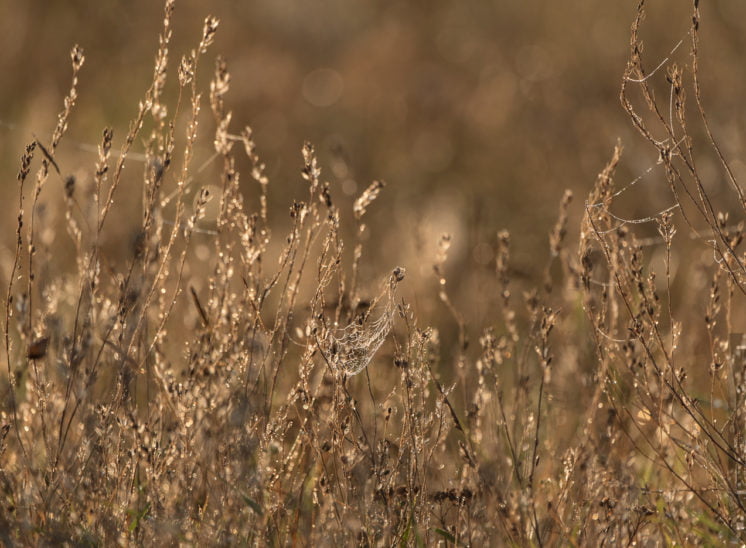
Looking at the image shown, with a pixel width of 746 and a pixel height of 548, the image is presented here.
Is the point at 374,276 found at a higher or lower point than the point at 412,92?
lower

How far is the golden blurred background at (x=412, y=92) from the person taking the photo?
17.8 feet

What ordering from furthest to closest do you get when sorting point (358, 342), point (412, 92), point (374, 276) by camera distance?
1. point (412, 92)
2. point (374, 276)
3. point (358, 342)

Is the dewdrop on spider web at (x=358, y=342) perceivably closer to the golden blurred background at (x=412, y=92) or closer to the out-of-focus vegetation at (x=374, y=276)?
the out-of-focus vegetation at (x=374, y=276)

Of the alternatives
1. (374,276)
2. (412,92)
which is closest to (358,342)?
(374,276)

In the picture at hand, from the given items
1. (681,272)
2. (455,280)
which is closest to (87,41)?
(455,280)

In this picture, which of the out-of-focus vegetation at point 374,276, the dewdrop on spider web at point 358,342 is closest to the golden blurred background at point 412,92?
the out-of-focus vegetation at point 374,276

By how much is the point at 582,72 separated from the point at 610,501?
5.87 meters

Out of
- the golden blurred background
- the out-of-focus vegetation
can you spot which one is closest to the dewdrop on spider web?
the out-of-focus vegetation

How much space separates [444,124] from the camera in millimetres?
7688

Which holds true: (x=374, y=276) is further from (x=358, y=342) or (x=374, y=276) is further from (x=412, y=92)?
(x=412, y=92)

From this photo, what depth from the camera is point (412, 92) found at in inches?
324

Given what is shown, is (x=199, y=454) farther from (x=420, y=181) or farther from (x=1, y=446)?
(x=420, y=181)

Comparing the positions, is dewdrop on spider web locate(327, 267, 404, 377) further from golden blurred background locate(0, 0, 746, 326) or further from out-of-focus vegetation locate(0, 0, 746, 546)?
golden blurred background locate(0, 0, 746, 326)

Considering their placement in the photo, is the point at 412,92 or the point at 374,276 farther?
the point at 412,92
